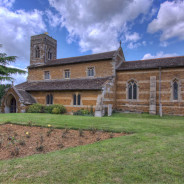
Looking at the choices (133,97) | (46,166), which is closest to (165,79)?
(133,97)

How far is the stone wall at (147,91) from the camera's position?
1867 centimetres

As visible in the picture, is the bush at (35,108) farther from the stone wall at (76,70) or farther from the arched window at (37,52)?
the arched window at (37,52)

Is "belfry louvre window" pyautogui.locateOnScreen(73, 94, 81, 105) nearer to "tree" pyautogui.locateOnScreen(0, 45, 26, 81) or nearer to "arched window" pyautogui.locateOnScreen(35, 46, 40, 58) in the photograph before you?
"tree" pyautogui.locateOnScreen(0, 45, 26, 81)

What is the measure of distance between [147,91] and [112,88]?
4.37 m

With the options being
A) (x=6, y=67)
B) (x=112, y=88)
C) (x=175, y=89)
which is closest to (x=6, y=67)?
(x=6, y=67)

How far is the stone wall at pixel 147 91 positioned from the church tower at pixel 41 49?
15108 millimetres

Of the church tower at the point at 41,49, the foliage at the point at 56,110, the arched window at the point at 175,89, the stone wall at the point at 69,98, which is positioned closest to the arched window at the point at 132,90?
the arched window at the point at 175,89

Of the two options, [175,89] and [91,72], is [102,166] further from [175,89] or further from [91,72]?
[91,72]

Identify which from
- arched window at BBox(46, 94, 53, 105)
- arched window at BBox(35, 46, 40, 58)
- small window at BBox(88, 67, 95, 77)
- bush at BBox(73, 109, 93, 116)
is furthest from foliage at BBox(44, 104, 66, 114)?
arched window at BBox(35, 46, 40, 58)

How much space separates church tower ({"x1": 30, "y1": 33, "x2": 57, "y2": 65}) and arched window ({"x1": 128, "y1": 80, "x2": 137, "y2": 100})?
53.6 ft

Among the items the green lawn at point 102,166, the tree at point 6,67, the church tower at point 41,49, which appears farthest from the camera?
the church tower at point 41,49

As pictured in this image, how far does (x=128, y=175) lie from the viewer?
382 centimetres

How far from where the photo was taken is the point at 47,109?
69.2 feet

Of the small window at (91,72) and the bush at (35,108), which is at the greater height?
the small window at (91,72)
